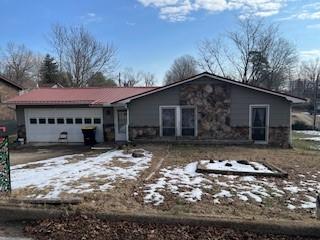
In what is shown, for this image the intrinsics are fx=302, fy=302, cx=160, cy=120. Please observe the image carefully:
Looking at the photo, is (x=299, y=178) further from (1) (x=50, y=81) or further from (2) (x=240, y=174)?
(1) (x=50, y=81)

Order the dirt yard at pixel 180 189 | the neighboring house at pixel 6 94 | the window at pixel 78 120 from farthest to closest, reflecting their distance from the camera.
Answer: the neighboring house at pixel 6 94
the window at pixel 78 120
the dirt yard at pixel 180 189

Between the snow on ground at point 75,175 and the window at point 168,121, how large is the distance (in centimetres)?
421

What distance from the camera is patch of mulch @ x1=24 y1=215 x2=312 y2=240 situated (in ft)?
13.6

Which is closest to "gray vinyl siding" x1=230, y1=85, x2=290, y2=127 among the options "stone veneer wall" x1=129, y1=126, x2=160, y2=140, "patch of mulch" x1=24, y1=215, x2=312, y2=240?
"stone veneer wall" x1=129, y1=126, x2=160, y2=140

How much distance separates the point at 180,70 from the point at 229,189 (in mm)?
53874

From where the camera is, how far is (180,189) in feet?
21.1

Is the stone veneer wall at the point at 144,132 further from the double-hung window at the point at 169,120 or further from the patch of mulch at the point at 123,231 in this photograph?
the patch of mulch at the point at 123,231

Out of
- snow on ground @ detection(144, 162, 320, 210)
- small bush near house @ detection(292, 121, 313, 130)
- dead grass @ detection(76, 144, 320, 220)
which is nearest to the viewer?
dead grass @ detection(76, 144, 320, 220)

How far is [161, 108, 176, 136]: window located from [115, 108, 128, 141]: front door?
2.50 metres

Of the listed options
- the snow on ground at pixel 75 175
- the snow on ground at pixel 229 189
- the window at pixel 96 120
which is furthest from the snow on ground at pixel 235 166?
the window at pixel 96 120

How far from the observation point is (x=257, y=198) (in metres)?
5.83

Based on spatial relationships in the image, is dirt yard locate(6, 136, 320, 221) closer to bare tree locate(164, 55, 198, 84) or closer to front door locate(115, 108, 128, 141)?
front door locate(115, 108, 128, 141)

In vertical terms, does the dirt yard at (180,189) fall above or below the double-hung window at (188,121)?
below

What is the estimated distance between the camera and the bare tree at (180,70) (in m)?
55.9
